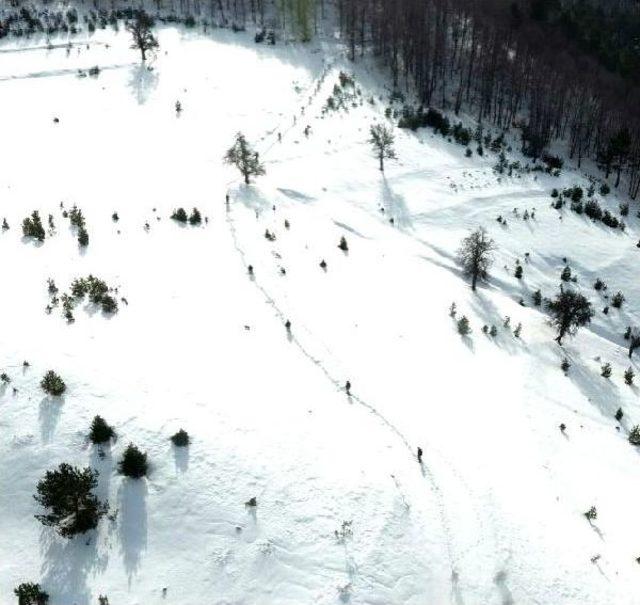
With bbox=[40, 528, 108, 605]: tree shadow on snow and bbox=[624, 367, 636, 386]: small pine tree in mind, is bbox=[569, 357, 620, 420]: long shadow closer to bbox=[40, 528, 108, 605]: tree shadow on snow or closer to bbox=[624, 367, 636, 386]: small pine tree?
bbox=[624, 367, 636, 386]: small pine tree

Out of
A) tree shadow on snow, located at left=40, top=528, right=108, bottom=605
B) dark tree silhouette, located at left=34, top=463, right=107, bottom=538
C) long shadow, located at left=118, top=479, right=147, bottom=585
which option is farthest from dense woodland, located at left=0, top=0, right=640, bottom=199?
tree shadow on snow, located at left=40, top=528, right=108, bottom=605

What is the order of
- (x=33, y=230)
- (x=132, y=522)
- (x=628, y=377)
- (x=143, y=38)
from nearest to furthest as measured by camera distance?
1. (x=132, y=522)
2. (x=33, y=230)
3. (x=628, y=377)
4. (x=143, y=38)

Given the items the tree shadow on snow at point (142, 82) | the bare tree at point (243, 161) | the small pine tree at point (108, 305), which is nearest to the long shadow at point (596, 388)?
the bare tree at point (243, 161)

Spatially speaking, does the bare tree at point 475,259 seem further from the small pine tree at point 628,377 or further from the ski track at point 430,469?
the ski track at point 430,469

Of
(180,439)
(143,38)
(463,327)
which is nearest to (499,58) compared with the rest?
(143,38)

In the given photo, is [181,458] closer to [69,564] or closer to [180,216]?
[69,564]

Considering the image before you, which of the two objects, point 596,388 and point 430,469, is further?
point 596,388
